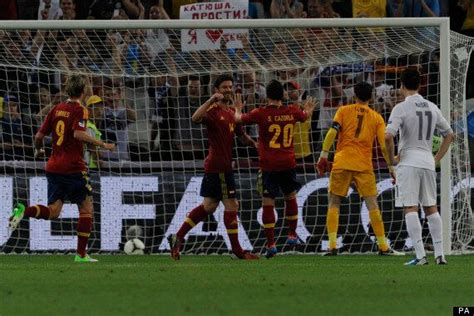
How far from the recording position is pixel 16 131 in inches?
712

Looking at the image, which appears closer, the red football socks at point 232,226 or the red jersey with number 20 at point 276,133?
the red football socks at point 232,226

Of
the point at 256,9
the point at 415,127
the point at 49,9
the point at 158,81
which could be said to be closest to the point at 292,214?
the point at 415,127

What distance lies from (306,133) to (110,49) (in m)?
3.01

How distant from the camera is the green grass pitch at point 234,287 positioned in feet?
28.5

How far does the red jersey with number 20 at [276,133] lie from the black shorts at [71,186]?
6.77 feet

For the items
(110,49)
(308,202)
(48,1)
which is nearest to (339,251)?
(308,202)

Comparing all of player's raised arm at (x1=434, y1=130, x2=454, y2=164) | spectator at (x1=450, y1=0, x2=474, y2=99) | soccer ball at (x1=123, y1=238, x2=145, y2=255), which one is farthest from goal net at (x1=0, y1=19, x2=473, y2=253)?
player's raised arm at (x1=434, y1=130, x2=454, y2=164)

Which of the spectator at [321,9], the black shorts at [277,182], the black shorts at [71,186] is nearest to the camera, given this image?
the black shorts at [71,186]

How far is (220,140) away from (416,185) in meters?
2.85

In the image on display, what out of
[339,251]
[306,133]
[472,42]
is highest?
[472,42]

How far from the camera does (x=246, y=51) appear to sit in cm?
1819

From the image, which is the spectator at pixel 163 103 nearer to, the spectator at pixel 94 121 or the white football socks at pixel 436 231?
the spectator at pixel 94 121

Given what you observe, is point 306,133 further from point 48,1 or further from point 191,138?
point 48,1
